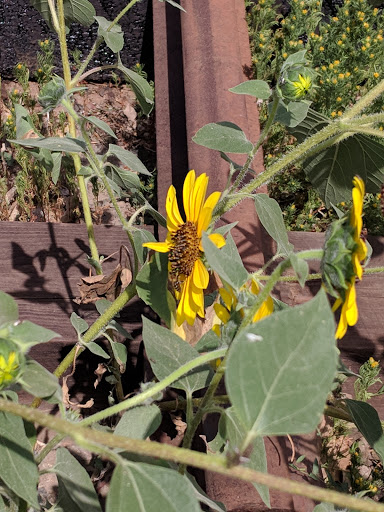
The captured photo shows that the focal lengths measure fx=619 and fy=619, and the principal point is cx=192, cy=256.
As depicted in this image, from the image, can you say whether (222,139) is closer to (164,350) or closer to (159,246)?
(159,246)

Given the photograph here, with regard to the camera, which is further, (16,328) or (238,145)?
(238,145)

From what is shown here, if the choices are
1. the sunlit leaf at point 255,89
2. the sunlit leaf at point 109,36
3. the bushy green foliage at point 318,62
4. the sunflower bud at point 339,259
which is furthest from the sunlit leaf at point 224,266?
the bushy green foliage at point 318,62

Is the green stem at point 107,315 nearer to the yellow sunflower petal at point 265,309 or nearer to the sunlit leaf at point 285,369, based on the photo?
the yellow sunflower petal at point 265,309

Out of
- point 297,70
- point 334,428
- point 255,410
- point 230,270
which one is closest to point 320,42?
point 334,428

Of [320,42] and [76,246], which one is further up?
[320,42]

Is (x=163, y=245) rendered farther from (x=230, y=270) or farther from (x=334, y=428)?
(x=334, y=428)

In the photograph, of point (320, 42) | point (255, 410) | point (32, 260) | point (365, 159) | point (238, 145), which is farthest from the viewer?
point (320, 42)

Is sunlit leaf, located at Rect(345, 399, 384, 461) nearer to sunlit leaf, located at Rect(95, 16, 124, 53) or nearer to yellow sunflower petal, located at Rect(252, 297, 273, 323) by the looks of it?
yellow sunflower petal, located at Rect(252, 297, 273, 323)
